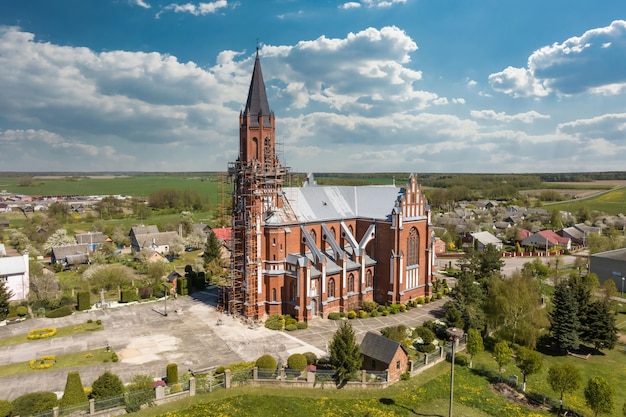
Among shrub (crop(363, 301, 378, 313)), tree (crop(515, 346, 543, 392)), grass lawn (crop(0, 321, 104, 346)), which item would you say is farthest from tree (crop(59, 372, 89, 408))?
tree (crop(515, 346, 543, 392))

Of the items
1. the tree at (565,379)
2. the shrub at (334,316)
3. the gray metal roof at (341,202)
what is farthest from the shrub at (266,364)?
the tree at (565,379)

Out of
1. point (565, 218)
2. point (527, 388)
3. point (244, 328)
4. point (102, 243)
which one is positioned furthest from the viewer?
point (565, 218)

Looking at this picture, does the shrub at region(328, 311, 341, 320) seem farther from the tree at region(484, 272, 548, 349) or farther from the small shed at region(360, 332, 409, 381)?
the tree at region(484, 272, 548, 349)

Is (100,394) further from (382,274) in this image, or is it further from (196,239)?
(196,239)

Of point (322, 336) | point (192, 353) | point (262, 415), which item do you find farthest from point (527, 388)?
point (192, 353)

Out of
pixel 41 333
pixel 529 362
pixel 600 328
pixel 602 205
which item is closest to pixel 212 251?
pixel 41 333
